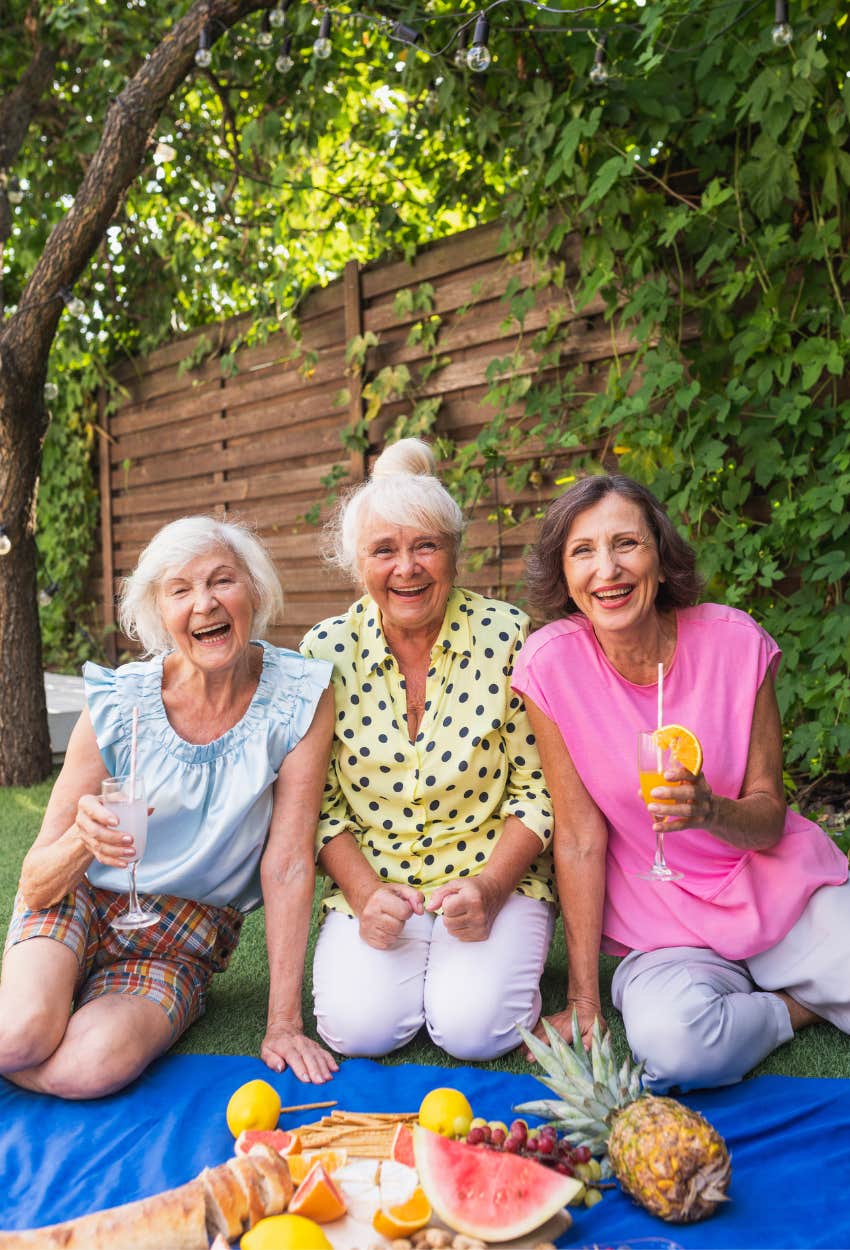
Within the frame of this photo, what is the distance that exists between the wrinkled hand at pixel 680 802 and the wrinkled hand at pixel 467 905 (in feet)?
1.86

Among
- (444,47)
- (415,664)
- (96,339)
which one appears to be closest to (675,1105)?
(415,664)

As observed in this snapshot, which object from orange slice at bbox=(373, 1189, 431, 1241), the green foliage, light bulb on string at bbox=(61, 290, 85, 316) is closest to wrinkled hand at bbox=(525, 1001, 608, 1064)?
orange slice at bbox=(373, 1189, 431, 1241)

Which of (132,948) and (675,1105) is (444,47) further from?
(675,1105)

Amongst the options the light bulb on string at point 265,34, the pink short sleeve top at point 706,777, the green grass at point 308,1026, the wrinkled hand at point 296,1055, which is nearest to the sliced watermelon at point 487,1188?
the wrinkled hand at point 296,1055

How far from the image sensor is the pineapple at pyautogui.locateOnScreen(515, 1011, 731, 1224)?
5.99 ft

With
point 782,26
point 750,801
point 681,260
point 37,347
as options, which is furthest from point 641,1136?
point 37,347

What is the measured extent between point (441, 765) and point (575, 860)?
42 centimetres

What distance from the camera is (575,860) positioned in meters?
2.73

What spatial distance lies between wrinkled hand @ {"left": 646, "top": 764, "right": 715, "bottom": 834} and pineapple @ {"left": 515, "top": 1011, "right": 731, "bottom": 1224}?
48 centimetres

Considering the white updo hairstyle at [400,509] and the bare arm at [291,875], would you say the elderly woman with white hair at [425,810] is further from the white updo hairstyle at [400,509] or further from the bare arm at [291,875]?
the bare arm at [291,875]

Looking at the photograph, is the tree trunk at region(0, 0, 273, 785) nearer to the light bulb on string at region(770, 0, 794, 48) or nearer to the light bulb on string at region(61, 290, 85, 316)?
the light bulb on string at region(61, 290, 85, 316)

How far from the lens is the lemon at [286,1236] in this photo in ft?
5.62

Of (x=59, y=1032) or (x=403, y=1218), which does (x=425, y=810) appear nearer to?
(x=59, y=1032)

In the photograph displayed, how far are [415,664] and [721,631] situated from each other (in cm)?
82
